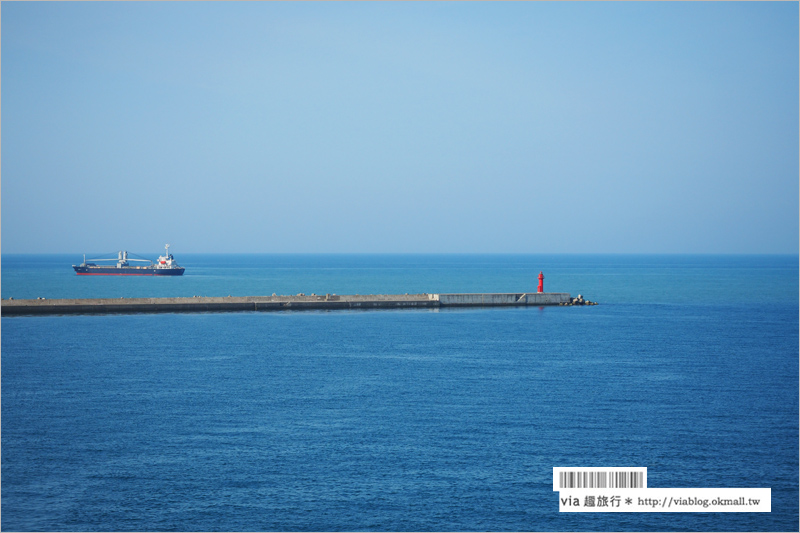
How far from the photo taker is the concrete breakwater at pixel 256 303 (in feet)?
294

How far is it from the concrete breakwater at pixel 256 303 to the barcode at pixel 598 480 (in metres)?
75.7

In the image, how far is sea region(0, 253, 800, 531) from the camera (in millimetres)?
26797

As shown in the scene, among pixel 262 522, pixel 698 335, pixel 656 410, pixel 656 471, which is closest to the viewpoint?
pixel 262 522

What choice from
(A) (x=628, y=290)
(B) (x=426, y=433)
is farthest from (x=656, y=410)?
(A) (x=628, y=290)

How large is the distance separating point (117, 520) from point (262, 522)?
17.0 feet

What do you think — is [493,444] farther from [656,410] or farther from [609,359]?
[609,359]

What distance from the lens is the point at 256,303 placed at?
96000 mm

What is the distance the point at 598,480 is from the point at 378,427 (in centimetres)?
1557

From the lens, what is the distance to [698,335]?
74562 mm
